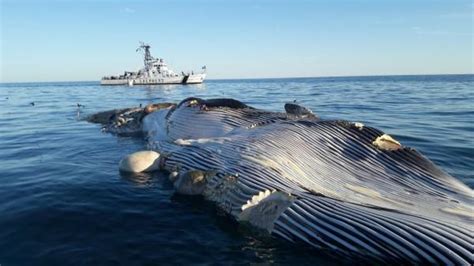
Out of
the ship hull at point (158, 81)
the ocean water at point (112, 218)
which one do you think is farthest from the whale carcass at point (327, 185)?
the ship hull at point (158, 81)

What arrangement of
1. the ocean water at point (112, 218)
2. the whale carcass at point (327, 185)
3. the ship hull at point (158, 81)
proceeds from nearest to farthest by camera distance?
the whale carcass at point (327, 185), the ocean water at point (112, 218), the ship hull at point (158, 81)

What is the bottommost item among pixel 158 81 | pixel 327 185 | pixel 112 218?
pixel 158 81

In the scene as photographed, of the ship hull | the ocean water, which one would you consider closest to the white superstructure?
the ship hull

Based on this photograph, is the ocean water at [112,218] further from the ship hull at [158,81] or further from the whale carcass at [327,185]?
the ship hull at [158,81]

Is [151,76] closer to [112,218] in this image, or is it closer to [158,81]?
[158,81]

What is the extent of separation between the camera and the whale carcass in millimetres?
6742

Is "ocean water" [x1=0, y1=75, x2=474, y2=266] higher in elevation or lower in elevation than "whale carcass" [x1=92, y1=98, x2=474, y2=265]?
lower

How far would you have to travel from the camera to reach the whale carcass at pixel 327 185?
265 inches

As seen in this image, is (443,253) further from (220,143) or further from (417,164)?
(220,143)

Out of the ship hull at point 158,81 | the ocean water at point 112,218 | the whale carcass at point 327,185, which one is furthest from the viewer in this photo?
the ship hull at point 158,81

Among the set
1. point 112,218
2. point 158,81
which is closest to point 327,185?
point 112,218

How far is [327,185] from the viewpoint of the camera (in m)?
9.31

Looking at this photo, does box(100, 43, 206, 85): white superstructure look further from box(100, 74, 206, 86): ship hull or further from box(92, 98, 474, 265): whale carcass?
box(92, 98, 474, 265): whale carcass

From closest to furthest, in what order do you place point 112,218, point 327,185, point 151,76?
1. point 112,218
2. point 327,185
3. point 151,76
